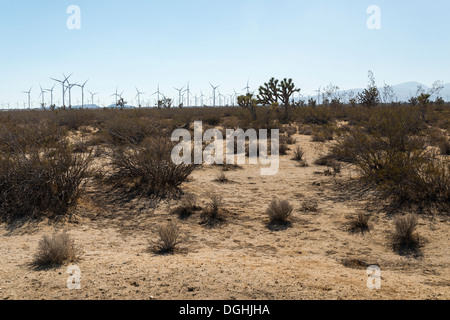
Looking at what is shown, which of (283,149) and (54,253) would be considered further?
(283,149)

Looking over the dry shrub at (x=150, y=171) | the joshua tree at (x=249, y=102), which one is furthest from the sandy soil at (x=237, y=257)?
the joshua tree at (x=249, y=102)

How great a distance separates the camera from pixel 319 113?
2275 centimetres

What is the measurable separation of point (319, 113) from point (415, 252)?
1789 cm

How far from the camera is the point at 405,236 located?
5887 mm

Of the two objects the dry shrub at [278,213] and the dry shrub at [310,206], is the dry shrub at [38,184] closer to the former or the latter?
the dry shrub at [278,213]

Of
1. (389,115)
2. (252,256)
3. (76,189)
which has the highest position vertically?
(389,115)

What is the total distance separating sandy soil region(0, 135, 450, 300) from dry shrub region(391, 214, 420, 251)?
6.3 inches

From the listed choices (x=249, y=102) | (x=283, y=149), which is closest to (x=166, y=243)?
(x=283, y=149)

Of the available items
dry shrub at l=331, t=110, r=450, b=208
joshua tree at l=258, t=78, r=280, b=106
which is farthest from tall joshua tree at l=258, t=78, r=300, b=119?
dry shrub at l=331, t=110, r=450, b=208
